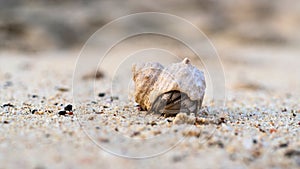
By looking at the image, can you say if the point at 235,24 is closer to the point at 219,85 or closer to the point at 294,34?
the point at 294,34

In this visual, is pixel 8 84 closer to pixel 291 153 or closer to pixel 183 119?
pixel 183 119

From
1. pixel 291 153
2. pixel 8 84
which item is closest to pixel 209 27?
pixel 8 84

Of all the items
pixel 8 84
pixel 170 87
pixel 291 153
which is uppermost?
pixel 8 84

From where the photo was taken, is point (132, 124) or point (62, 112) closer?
point (132, 124)

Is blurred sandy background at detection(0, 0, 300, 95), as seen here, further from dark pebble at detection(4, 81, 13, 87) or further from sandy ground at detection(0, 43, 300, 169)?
dark pebble at detection(4, 81, 13, 87)

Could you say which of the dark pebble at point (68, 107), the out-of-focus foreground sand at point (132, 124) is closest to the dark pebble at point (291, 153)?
the out-of-focus foreground sand at point (132, 124)

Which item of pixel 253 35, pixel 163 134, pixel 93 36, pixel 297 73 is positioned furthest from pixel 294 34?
pixel 163 134
